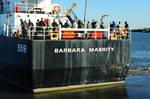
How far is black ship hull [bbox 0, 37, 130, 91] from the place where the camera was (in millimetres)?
20781

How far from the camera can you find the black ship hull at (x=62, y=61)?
2078 centimetres

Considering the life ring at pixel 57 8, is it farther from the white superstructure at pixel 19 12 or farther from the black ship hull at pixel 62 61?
the black ship hull at pixel 62 61

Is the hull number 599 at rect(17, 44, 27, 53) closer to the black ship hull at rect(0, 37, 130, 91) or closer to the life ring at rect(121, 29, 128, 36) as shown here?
the black ship hull at rect(0, 37, 130, 91)

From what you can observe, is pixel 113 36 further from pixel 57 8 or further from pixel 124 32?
pixel 57 8

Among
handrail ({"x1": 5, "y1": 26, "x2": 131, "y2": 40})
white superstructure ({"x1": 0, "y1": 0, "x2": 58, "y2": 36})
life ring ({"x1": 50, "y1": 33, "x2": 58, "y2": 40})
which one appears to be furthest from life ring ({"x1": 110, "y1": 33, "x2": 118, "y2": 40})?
white superstructure ({"x1": 0, "y1": 0, "x2": 58, "y2": 36})

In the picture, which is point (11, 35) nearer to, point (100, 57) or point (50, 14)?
point (50, 14)

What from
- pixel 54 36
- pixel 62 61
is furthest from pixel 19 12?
pixel 62 61

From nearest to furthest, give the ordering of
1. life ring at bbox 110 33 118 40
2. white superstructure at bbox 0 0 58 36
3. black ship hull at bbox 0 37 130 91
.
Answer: black ship hull at bbox 0 37 130 91
life ring at bbox 110 33 118 40
white superstructure at bbox 0 0 58 36

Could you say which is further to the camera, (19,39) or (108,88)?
(108,88)

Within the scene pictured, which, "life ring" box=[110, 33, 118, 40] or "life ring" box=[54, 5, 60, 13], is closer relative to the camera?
"life ring" box=[110, 33, 118, 40]

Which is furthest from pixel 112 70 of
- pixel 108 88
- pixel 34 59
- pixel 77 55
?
pixel 34 59

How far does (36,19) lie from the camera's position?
81.2ft

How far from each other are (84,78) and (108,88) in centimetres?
152

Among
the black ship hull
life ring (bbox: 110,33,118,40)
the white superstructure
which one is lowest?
the black ship hull
